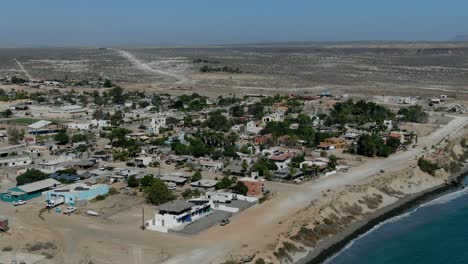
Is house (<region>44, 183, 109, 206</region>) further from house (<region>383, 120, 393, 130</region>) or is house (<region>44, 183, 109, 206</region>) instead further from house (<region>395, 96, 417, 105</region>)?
house (<region>395, 96, 417, 105</region>)

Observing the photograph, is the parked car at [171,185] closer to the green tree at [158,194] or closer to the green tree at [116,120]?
the green tree at [158,194]

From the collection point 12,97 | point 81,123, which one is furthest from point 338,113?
point 12,97

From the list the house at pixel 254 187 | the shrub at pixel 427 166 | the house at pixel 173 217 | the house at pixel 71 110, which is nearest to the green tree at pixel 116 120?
the house at pixel 71 110

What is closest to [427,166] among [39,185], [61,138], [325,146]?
[325,146]

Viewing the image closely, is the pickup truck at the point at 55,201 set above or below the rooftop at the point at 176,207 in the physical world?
below

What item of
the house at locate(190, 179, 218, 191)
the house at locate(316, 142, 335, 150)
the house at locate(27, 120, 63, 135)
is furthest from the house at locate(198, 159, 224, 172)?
the house at locate(27, 120, 63, 135)
